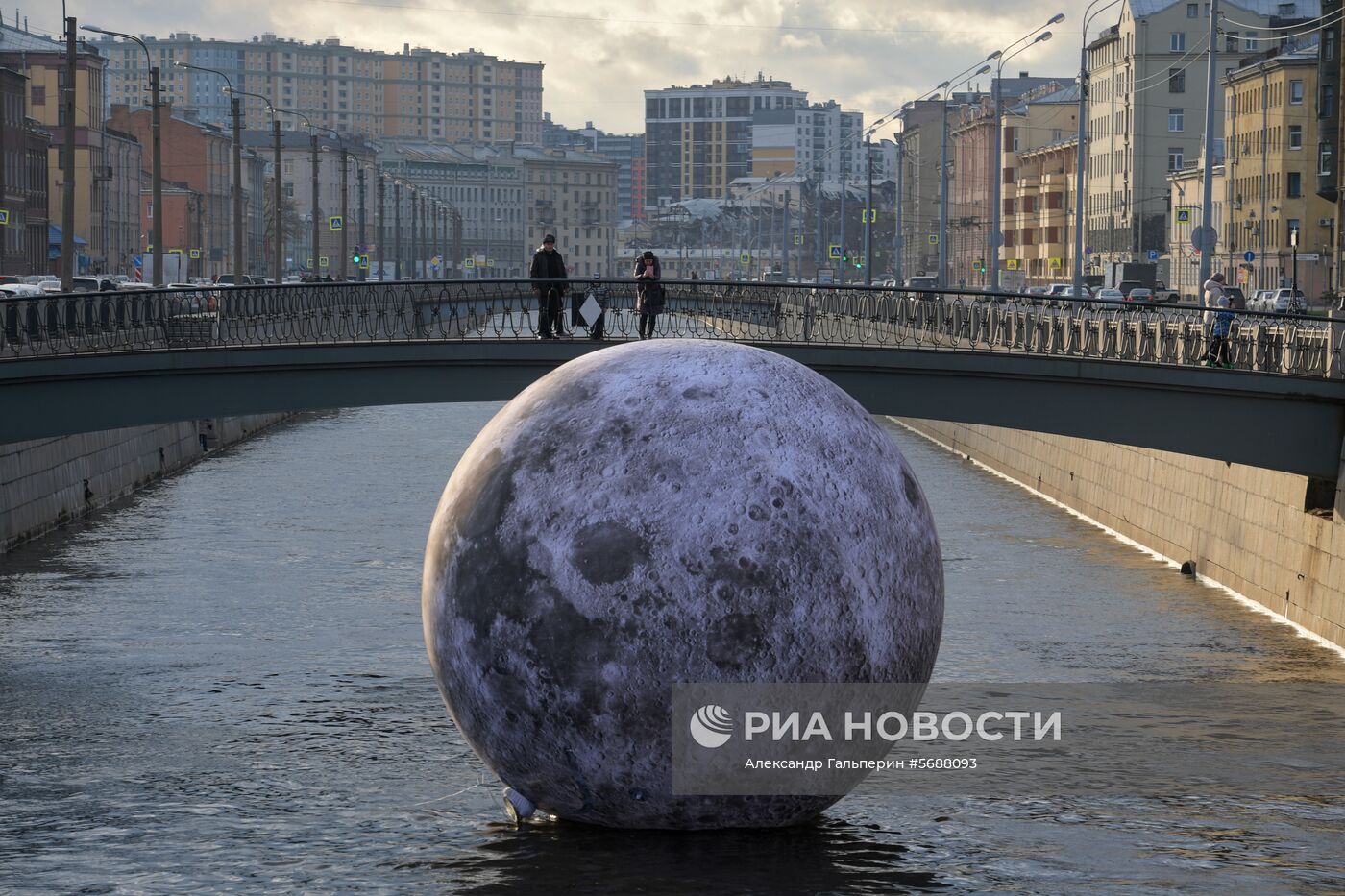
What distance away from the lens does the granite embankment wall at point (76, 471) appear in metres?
35.2

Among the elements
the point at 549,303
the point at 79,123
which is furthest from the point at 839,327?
the point at 79,123

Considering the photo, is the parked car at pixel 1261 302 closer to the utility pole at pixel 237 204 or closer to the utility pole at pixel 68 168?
the utility pole at pixel 237 204

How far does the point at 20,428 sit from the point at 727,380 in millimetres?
16151

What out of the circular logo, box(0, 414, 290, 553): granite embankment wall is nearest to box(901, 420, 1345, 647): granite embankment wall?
the circular logo

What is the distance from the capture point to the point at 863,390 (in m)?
28.6

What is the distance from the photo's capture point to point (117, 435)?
43.7m

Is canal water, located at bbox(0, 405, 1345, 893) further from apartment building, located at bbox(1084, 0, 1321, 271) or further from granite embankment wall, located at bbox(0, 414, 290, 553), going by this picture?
apartment building, located at bbox(1084, 0, 1321, 271)

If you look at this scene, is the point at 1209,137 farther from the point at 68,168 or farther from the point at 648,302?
the point at 68,168

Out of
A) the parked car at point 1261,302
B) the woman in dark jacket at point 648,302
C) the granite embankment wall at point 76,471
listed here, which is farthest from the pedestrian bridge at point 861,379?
the parked car at point 1261,302

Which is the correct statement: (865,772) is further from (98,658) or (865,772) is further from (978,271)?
(978,271)

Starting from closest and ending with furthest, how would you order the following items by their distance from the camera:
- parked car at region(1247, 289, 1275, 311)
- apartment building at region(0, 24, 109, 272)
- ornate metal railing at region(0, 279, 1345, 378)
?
ornate metal railing at region(0, 279, 1345, 378) < parked car at region(1247, 289, 1275, 311) < apartment building at region(0, 24, 109, 272)

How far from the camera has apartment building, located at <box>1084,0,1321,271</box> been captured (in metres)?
123

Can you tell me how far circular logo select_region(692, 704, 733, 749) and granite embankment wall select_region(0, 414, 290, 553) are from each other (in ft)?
68.5

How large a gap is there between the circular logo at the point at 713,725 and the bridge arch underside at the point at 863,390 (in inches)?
591
